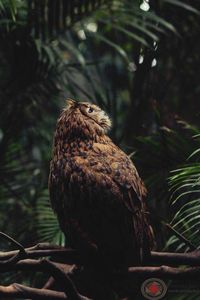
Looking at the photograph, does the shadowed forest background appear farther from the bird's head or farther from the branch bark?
the branch bark

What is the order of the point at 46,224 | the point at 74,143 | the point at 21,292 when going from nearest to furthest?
A: the point at 21,292
the point at 74,143
the point at 46,224

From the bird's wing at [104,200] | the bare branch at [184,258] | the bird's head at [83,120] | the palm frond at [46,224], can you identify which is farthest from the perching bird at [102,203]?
the palm frond at [46,224]

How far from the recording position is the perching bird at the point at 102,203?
7.47 feet

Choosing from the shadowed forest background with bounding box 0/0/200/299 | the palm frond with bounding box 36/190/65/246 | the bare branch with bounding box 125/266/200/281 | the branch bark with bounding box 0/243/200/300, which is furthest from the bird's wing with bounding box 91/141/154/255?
the palm frond with bounding box 36/190/65/246

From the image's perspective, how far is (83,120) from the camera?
2582 mm

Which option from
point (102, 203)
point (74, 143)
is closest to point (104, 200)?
point (102, 203)

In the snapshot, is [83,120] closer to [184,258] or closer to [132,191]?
[132,191]

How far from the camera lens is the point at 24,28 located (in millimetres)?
3471

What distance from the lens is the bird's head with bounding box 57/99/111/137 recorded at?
256 centimetres

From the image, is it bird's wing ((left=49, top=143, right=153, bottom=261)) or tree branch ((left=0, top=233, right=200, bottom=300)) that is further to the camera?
bird's wing ((left=49, top=143, right=153, bottom=261))

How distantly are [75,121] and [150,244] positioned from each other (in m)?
0.54

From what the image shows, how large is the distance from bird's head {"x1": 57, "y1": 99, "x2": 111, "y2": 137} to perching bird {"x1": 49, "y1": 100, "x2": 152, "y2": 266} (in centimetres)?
13

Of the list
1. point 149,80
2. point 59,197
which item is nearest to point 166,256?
point 59,197

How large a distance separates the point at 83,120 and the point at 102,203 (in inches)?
16.4
